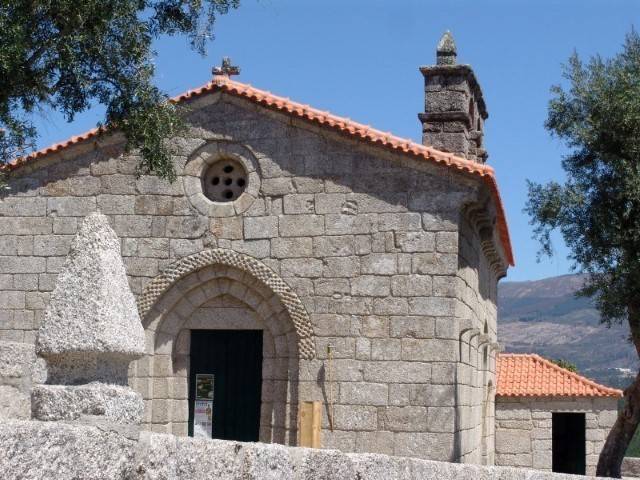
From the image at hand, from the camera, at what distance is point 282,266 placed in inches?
515

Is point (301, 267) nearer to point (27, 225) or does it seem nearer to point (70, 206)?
point (70, 206)

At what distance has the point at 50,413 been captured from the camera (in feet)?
13.2

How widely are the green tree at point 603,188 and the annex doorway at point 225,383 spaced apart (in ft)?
17.1

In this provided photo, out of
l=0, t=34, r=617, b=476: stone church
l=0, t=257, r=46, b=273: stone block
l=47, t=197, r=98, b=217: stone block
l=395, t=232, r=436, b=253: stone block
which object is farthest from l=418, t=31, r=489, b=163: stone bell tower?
l=0, t=257, r=46, b=273: stone block

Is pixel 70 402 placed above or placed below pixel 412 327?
below

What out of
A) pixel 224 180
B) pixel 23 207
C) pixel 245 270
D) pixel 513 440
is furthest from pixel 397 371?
pixel 513 440

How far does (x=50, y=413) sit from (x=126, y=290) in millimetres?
630

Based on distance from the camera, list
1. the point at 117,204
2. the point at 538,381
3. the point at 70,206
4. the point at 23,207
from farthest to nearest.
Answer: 1. the point at 538,381
2. the point at 23,207
3. the point at 70,206
4. the point at 117,204

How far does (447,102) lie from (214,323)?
Answer: 5.33 meters

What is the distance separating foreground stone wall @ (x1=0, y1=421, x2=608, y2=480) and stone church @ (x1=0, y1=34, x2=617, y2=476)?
272 inches

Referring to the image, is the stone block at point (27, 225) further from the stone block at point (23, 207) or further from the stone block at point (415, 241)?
the stone block at point (415, 241)

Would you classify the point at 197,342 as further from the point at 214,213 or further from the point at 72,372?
the point at 72,372

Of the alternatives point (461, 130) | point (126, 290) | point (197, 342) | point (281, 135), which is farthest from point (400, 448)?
point (126, 290)

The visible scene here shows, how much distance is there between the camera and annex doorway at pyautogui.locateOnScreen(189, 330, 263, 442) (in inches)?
532
